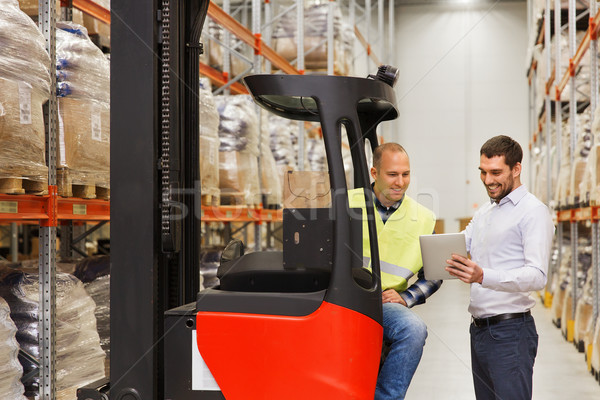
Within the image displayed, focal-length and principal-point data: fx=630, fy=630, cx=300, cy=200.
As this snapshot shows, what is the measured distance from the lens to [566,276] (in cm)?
894

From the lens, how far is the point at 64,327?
12.6ft

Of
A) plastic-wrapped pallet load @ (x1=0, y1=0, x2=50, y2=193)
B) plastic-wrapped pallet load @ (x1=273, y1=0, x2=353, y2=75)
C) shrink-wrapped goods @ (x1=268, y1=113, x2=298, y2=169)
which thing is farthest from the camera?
plastic-wrapped pallet load @ (x1=273, y1=0, x2=353, y2=75)

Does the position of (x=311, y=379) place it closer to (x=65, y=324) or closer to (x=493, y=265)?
(x=493, y=265)

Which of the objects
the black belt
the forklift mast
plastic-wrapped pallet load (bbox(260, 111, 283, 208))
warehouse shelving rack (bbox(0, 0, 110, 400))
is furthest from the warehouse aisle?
the forklift mast

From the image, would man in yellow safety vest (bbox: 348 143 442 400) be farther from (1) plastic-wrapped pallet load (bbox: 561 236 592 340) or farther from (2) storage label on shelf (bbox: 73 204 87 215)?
(1) plastic-wrapped pallet load (bbox: 561 236 592 340)

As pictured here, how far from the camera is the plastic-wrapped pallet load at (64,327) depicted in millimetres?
3674

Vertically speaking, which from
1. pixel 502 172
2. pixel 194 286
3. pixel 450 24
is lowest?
pixel 194 286

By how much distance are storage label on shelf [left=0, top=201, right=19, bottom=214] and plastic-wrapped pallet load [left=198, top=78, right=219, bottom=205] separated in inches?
92.2

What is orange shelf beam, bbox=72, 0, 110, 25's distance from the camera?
472 cm

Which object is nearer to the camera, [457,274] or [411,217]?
[457,274]

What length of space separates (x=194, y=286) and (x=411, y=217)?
1.14 meters

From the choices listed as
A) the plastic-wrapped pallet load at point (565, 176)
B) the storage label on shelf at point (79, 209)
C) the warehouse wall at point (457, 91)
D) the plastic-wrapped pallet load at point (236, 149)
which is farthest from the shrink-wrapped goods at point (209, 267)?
the warehouse wall at point (457, 91)

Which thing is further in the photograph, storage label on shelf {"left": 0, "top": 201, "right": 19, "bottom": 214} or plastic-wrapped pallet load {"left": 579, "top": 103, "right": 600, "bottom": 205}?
plastic-wrapped pallet load {"left": 579, "top": 103, "right": 600, "bottom": 205}

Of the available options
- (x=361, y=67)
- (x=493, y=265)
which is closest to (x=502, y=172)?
(x=493, y=265)
